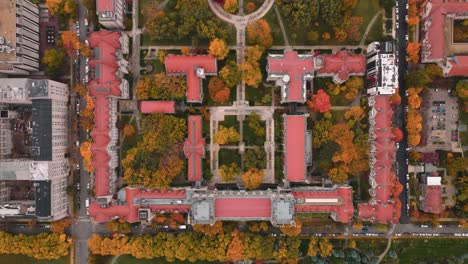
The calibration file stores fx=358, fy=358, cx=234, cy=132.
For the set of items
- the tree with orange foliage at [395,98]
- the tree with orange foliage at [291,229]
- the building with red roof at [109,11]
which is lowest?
the tree with orange foliage at [291,229]

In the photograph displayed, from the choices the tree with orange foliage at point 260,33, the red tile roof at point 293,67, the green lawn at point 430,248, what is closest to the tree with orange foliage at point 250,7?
the tree with orange foliage at point 260,33

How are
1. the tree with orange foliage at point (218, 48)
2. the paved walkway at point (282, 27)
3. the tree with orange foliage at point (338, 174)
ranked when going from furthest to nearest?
the paved walkway at point (282, 27)
the tree with orange foliage at point (338, 174)
the tree with orange foliage at point (218, 48)

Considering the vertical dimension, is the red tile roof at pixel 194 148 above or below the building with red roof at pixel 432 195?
above

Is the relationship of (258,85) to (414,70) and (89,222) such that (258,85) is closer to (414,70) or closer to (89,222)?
(414,70)

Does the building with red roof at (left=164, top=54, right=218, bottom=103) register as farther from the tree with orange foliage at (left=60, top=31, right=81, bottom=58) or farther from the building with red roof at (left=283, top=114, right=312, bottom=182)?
the tree with orange foliage at (left=60, top=31, right=81, bottom=58)

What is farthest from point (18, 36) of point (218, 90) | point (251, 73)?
point (251, 73)

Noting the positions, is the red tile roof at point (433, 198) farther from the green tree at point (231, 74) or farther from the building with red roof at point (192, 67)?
the building with red roof at point (192, 67)

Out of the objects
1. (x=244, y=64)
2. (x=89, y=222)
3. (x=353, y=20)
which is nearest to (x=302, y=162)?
(x=244, y=64)
